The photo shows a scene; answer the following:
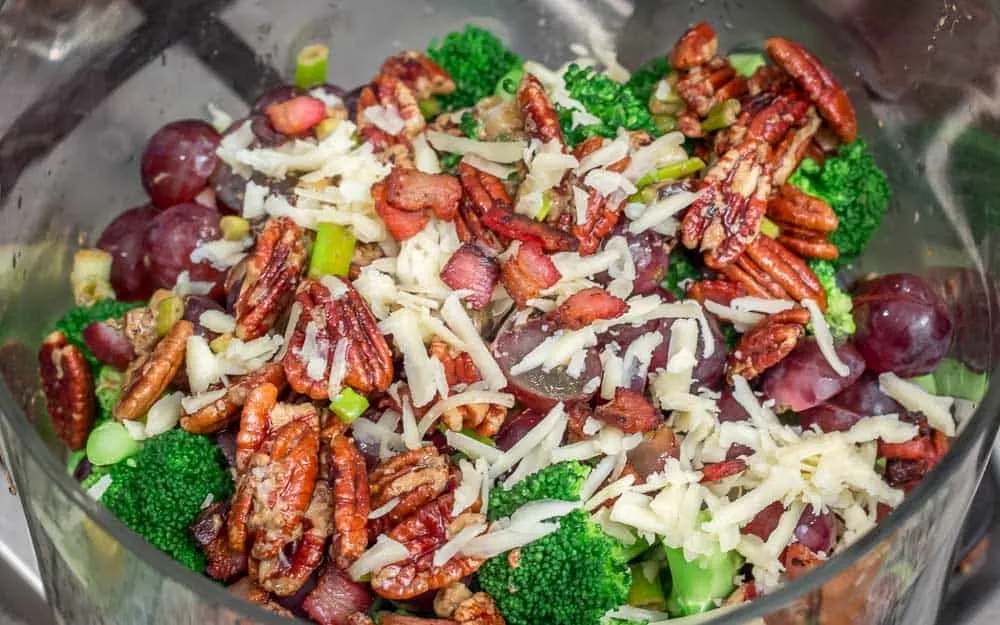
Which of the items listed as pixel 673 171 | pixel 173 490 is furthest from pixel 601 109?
pixel 173 490

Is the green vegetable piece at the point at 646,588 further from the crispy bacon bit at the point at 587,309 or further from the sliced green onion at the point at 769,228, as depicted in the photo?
the sliced green onion at the point at 769,228

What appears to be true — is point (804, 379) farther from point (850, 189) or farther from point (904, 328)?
point (850, 189)

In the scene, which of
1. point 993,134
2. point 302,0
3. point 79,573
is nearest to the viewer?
point 79,573

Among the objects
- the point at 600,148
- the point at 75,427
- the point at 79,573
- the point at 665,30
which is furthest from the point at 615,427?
the point at 665,30

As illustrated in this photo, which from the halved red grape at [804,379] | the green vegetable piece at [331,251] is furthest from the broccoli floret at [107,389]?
the halved red grape at [804,379]

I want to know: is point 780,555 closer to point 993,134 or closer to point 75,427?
point 993,134

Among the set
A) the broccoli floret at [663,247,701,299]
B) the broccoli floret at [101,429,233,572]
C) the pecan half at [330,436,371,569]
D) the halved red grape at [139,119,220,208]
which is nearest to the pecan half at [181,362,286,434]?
the broccoli floret at [101,429,233,572]
